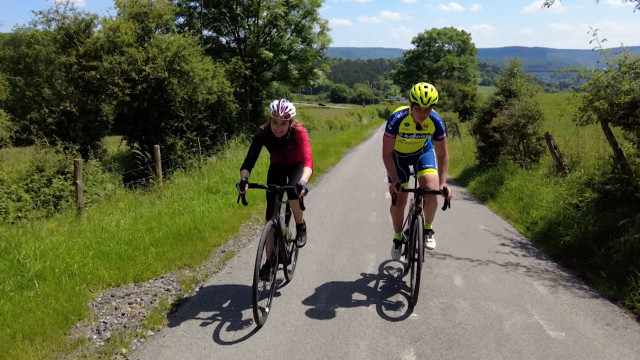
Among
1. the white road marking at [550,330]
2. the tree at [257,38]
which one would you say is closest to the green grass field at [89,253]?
the white road marking at [550,330]

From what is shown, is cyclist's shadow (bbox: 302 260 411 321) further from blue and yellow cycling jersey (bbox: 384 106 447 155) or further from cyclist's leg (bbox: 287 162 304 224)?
blue and yellow cycling jersey (bbox: 384 106 447 155)

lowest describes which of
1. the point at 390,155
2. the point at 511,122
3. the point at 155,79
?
the point at 390,155

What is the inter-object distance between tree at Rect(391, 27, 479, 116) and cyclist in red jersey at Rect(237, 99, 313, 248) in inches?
2470

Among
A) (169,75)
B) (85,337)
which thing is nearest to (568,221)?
(85,337)

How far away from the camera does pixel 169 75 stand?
19.2 meters

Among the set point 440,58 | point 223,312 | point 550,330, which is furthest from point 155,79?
point 440,58

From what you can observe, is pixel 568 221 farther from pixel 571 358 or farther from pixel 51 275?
pixel 51 275

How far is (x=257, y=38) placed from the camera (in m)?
29.4

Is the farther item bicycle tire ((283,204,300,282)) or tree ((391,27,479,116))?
tree ((391,27,479,116))

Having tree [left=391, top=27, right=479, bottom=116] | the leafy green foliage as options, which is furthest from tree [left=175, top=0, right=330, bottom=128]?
tree [left=391, top=27, right=479, bottom=116]

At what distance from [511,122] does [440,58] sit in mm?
60347

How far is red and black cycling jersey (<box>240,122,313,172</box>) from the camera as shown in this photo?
13.8 ft

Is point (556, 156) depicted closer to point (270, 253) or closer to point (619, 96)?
point (619, 96)

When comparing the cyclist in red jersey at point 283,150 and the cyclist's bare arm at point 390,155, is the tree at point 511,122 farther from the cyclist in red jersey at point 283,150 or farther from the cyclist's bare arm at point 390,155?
the cyclist in red jersey at point 283,150
